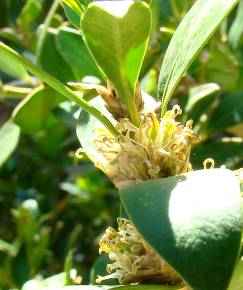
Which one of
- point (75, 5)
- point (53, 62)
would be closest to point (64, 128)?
point (53, 62)

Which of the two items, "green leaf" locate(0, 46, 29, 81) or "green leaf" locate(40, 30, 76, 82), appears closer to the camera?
"green leaf" locate(0, 46, 29, 81)

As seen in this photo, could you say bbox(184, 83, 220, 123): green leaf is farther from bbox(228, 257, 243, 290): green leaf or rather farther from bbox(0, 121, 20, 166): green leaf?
bbox(228, 257, 243, 290): green leaf

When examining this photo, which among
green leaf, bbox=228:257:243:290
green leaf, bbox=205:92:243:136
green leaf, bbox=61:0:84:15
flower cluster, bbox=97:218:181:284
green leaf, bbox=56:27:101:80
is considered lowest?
green leaf, bbox=228:257:243:290

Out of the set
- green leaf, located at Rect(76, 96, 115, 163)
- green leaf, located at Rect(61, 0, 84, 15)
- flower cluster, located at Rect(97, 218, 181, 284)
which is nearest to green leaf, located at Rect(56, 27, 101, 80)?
green leaf, located at Rect(76, 96, 115, 163)

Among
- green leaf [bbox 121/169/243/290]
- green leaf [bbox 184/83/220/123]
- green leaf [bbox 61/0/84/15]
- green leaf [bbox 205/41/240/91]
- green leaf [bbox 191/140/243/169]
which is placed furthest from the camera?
green leaf [bbox 205/41/240/91]

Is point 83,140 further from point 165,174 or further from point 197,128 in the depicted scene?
point 197,128

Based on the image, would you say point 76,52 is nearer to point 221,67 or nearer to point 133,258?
point 221,67

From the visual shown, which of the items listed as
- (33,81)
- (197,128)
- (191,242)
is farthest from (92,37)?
(33,81)
